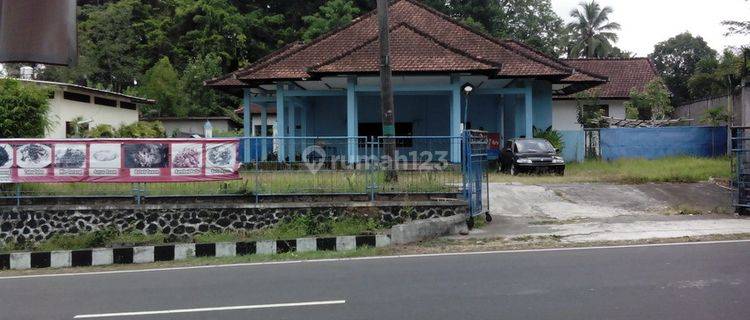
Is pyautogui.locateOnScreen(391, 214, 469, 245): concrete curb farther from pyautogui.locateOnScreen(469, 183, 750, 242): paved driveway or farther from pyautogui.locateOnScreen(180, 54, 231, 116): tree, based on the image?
pyautogui.locateOnScreen(180, 54, 231, 116): tree

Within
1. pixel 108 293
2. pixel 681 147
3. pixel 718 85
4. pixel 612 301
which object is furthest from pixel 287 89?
pixel 718 85

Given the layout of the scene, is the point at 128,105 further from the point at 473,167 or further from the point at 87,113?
the point at 473,167

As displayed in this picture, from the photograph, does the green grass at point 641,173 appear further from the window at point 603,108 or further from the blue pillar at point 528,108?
the window at point 603,108

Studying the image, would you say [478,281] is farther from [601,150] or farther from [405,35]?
[601,150]

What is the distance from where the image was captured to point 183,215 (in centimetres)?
1247

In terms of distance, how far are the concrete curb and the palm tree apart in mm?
47702

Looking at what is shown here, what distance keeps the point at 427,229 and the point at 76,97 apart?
2476 centimetres

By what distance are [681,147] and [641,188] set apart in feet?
32.1

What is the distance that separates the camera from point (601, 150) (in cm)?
2572

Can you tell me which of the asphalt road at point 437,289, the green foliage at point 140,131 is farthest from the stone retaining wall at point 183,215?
the green foliage at point 140,131

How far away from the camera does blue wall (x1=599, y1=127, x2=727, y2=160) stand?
82.2ft

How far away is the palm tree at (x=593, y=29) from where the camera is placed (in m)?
56.1

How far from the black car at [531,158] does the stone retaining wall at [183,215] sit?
840 cm

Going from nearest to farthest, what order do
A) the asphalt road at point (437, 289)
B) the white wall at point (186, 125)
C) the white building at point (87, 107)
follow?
1. the asphalt road at point (437, 289)
2. the white building at point (87, 107)
3. the white wall at point (186, 125)
